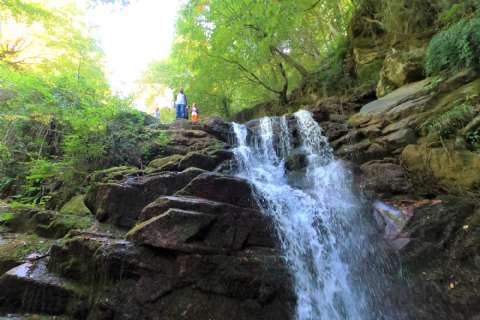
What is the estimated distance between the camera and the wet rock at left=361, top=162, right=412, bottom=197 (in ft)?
19.1

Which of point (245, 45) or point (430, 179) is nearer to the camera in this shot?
point (430, 179)

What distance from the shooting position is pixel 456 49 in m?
6.24

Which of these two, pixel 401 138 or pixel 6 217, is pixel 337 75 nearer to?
pixel 401 138

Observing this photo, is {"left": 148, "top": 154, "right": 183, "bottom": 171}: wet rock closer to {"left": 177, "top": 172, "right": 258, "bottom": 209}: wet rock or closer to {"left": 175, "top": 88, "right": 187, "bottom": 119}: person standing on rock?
{"left": 177, "top": 172, "right": 258, "bottom": 209}: wet rock

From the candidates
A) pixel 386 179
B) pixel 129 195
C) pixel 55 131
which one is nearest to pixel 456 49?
pixel 386 179

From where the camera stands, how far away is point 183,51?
1276cm

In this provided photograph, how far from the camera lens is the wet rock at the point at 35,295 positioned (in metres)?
3.71

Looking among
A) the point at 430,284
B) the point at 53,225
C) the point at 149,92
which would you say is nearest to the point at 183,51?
the point at 53,225

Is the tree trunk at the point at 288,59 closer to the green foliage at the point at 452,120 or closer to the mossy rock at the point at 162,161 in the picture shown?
the mossy rock at the point at 162,161

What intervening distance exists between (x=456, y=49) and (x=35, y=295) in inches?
362

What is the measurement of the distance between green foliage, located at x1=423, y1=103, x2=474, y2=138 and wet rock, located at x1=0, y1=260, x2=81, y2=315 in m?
7.03

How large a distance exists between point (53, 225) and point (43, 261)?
117 centimetres

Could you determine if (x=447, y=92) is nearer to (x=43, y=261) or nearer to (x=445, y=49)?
(x=445, y=49)

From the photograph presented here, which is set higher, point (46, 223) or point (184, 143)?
point (184, 143)
